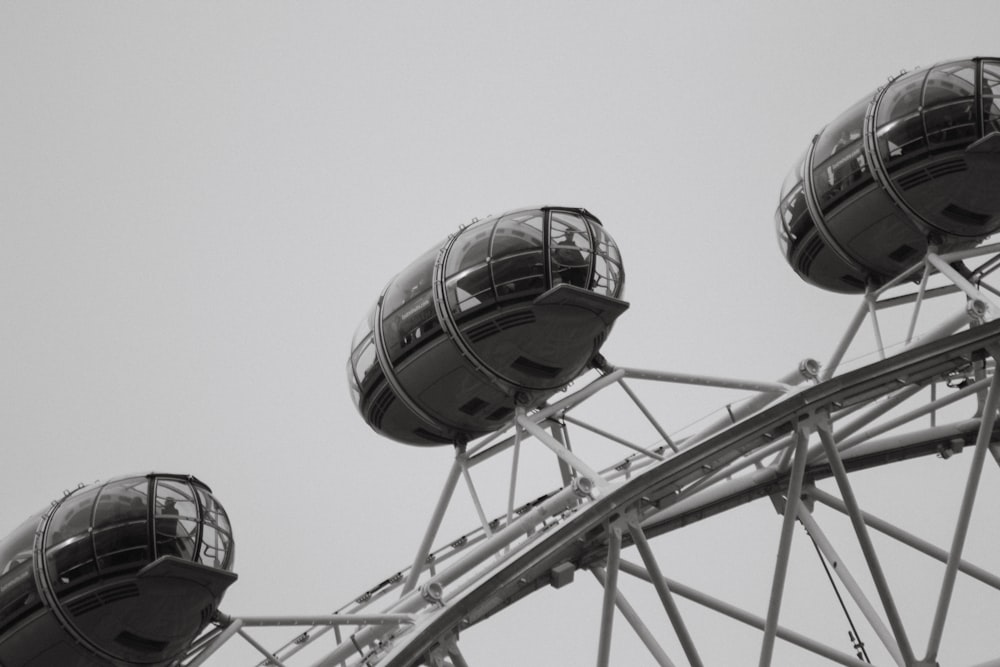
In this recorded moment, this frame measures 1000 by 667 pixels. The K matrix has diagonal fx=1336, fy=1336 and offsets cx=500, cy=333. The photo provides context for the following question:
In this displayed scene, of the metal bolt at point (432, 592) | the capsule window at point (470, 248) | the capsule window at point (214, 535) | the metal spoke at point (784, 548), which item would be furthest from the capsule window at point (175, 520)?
the metal spoke at point (784, 548)

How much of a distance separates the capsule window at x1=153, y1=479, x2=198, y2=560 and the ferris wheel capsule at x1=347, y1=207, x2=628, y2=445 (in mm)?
2975

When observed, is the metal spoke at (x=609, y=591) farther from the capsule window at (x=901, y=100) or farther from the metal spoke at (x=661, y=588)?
the capsule window at (x=901, y=100)

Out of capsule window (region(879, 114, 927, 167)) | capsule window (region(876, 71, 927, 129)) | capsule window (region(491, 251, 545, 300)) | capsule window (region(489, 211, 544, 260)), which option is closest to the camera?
capsule window (region(491, 251, 545, 300))

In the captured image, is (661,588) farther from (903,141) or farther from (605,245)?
(903,141)

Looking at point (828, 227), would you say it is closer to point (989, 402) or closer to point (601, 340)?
point (601, 340)

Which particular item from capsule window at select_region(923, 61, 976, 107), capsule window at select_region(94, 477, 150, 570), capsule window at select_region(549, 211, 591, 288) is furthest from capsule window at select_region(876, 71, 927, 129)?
capsule window at select_region(94, 477, 150, 570)

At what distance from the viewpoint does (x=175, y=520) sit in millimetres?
18453

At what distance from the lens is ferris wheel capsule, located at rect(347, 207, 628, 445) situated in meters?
17.2

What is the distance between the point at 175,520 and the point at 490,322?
5.30m

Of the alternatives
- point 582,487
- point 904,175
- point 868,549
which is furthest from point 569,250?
point 868,549

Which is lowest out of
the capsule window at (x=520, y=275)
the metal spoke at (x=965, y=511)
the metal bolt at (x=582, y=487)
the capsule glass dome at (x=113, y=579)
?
the metal spoke at (x=965, y=511)

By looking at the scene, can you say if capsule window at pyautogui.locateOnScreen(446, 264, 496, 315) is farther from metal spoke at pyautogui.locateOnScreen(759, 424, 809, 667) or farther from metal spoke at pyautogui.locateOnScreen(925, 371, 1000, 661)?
metal spoke at pyautogui.locateOnScreen(925, 371, 1000, 661)

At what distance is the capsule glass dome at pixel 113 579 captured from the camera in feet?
58.7

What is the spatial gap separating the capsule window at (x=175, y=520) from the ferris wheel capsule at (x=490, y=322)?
2.97 meters
